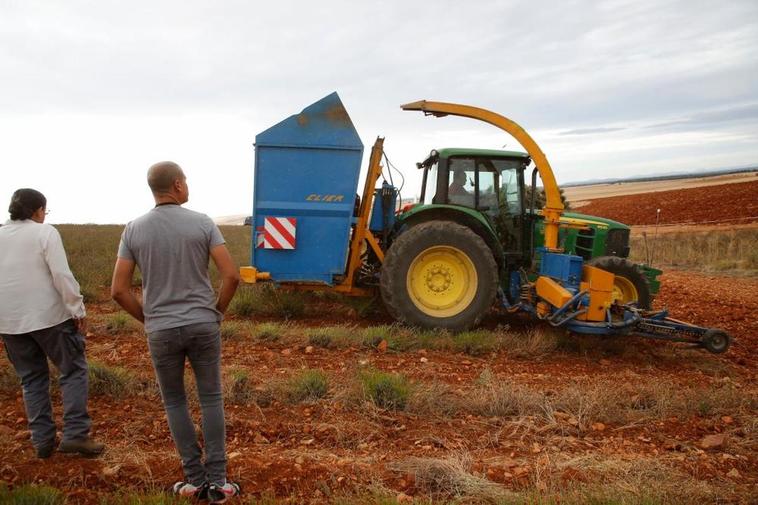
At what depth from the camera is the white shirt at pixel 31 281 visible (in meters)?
3.12

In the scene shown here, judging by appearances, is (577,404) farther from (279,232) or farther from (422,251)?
(279,232)

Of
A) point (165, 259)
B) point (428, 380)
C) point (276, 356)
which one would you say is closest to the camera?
point (165, 259)

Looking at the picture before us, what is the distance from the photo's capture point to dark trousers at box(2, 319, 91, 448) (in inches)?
124

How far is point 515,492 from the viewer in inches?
108

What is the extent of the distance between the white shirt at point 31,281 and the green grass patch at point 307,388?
5.24 feet

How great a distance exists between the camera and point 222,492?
265 centimetres

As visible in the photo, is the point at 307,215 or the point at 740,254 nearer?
the point at 307,215

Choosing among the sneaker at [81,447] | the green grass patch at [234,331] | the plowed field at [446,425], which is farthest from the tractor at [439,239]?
the sneaker at [81,447]

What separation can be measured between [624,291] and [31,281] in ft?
19.6

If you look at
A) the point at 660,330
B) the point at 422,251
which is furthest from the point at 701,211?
the point at 422,251

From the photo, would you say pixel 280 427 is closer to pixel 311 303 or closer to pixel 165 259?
pixel 165 259

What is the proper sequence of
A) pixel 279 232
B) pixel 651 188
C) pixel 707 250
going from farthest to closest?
pixel 651 188 < pixel 707 250 < pixel 279 232

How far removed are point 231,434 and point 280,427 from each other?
314 mm

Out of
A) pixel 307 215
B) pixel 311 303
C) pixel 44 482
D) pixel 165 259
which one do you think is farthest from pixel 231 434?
pixel 311 303
